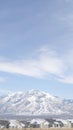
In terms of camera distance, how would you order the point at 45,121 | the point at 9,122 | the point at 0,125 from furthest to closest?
the point at 45,121, the point at 9,122, the point at 0,125

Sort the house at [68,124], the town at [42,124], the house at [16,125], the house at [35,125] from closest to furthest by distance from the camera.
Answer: the house at [16,125] < the town at [42,124] < the house at [35,125] < the house at [68,124]

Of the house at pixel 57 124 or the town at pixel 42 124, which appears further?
the house at pixel 57 124

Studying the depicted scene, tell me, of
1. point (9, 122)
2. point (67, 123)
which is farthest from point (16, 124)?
point (67, 123)

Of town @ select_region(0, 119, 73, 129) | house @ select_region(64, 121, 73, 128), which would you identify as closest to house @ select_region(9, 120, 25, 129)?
town @ select_region(0, 119, 73, 129)

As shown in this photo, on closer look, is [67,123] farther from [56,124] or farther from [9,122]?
[9,122]

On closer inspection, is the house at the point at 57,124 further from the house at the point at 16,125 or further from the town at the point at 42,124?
the house at the point at 16,125

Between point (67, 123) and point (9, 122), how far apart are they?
24276 mm

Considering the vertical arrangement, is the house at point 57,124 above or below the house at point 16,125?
above

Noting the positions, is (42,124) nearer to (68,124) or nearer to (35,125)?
(35,125)

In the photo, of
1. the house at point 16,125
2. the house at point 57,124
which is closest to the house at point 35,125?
the house at point 16,125

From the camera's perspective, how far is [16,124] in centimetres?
12188

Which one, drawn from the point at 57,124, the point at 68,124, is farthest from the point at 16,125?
the point at 68,124

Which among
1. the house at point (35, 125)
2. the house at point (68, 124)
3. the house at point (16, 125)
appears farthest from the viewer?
the house at point (68, 124)

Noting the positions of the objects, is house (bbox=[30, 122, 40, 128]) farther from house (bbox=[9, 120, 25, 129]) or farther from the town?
house (bbox=[9, 120, 25, 129])
